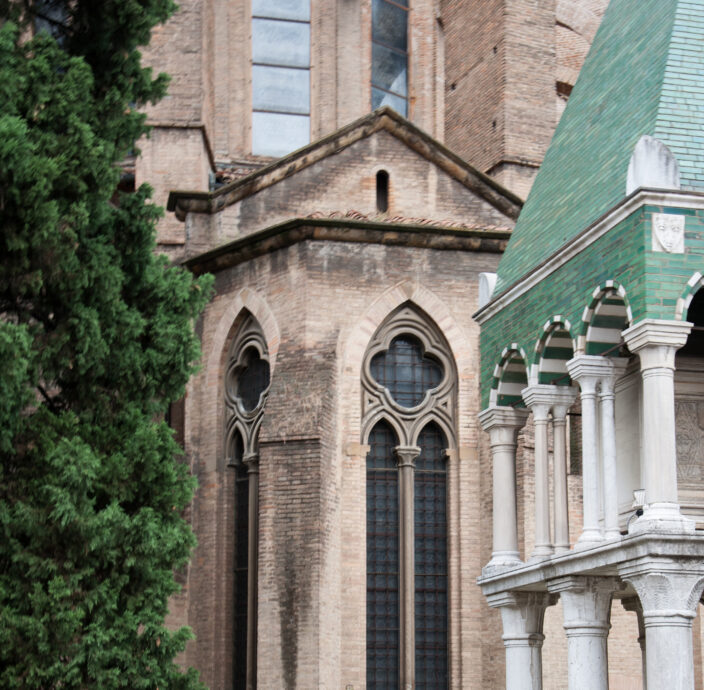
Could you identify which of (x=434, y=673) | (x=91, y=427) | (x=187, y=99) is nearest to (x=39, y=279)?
(x=91, y=427)

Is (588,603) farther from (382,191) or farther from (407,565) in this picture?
(382,191)

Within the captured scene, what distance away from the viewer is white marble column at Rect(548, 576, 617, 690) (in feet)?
42.2

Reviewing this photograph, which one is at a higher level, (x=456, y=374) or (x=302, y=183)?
(x=302, y=183)

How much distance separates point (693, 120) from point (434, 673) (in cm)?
1032

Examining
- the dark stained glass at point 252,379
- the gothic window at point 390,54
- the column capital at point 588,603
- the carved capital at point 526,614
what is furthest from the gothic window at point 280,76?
the column capital at point 588,603

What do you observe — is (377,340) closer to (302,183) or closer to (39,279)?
(302,183)

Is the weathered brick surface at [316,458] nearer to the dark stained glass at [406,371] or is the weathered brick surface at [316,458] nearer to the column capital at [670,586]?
the dark stained glass at [406,371]

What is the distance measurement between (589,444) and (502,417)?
2142mm

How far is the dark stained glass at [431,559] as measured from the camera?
805 inches

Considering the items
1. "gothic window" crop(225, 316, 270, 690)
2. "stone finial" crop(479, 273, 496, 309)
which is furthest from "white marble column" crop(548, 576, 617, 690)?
"gothic window" crop(225, 316, 270, 690)

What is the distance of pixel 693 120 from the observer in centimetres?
1249

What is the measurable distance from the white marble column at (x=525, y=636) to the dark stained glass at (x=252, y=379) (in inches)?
314

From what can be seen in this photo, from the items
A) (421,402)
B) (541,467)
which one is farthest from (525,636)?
(421,402)

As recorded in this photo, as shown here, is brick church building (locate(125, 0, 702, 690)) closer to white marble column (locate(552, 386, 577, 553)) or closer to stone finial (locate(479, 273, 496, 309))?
stone finial (locate(479, 273, 496, 309))
